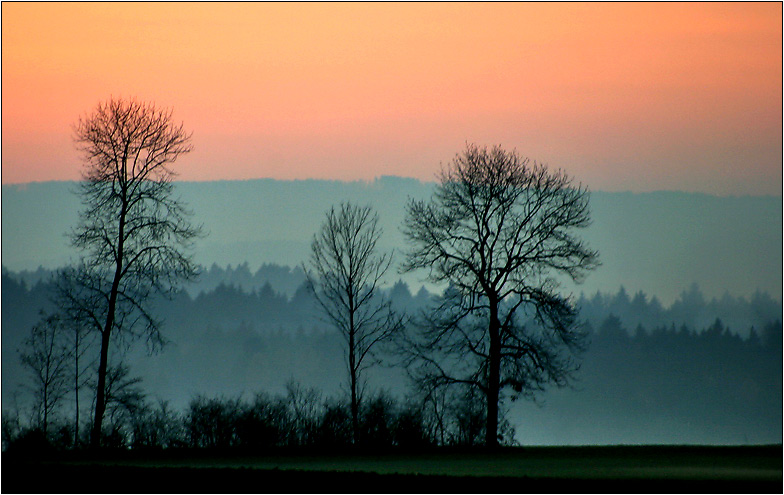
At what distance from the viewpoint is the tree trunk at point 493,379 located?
29266mm

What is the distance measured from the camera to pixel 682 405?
130 metres

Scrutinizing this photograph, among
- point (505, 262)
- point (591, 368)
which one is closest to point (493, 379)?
point (505, 262)

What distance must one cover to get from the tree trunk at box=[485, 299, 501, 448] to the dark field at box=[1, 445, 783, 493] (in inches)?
A: 149

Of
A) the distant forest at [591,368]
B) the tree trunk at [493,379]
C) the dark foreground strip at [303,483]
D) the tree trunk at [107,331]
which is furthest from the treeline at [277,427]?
the distant forest at [591,368]

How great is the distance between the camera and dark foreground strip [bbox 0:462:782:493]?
18.4 meters

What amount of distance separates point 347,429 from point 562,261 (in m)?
8.29

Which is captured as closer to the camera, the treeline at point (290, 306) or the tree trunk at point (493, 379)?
the tree trunk at point (493, 379)

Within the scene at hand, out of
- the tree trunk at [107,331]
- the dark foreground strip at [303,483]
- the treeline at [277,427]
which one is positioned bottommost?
the dark foreground strip at [303,483]

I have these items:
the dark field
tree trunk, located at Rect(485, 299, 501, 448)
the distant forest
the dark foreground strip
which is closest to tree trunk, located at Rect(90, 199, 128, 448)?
the dark field

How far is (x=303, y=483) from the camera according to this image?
19.4 m

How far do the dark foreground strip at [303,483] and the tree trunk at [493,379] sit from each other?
979cm

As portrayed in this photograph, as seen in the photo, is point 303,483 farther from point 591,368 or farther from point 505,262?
point 591,368

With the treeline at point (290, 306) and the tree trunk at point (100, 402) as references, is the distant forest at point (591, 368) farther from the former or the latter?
the tree trunk at point (100, 402)

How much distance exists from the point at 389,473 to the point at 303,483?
1.99 m
